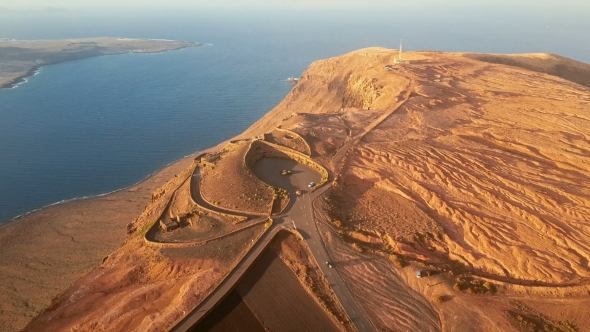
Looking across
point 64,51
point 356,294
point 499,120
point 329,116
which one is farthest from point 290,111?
point 64,51

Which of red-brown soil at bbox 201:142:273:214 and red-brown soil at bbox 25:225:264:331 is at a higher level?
red-brown soil at bbox 201:142:273:214

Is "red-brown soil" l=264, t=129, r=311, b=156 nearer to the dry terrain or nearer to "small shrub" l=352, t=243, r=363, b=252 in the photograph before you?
"small shrub" l=352, t=243, r=363, b=252

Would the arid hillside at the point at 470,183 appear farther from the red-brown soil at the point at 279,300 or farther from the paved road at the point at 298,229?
the red-brown soil at the point at 279,300

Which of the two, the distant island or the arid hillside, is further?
the distant island

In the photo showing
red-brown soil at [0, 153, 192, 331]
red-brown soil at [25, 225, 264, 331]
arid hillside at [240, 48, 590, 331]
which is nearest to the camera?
red-brown soil at [25, 225, 264, 331]

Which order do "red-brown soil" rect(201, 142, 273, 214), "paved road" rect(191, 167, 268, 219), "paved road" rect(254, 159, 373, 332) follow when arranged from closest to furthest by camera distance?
1. "paved road" rect(254, 159, 373, 332)
2. "paved road" rect(191, 167, 268, 219)
3. "red-brown soil" rect(201, 142, 273, 214)

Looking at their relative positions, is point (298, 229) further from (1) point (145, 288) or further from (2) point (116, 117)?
(2) point (116, 117)

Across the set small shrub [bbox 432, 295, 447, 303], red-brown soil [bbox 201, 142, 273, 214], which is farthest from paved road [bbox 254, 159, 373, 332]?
small shrub [bbox 432, 295, 447, 303]

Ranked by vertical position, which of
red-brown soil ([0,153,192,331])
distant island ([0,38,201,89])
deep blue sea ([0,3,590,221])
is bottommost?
red-brown soil ([0,153,192,331])

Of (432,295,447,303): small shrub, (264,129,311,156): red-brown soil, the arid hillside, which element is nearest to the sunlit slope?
the arid hillside

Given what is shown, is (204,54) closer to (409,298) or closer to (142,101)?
(142,101)
